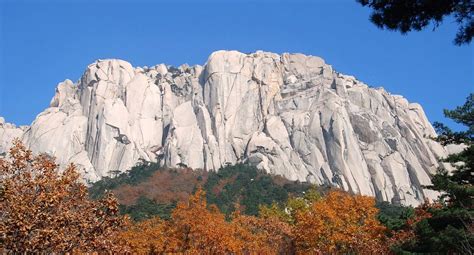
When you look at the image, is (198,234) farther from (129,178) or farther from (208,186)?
(129,178)

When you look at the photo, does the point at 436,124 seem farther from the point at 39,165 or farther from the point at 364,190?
the point at 364,190

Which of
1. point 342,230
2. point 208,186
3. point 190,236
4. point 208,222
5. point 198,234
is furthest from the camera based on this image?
point 208,186

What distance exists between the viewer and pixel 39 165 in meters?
14.0

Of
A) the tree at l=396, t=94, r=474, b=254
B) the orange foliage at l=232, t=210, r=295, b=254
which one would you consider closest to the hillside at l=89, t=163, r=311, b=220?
the orange foliage at l=232, t=210, r=295, b=254

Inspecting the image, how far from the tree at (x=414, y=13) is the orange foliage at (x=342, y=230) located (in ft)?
68.9

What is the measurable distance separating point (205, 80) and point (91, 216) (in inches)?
4719

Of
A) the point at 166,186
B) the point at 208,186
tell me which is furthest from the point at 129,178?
the point at 208,186

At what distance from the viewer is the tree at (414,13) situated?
10.5 metres

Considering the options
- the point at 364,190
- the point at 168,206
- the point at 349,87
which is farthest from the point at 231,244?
the point at 349,87

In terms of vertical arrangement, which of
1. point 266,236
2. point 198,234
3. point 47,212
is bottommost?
point 47,212

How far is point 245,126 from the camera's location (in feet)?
403

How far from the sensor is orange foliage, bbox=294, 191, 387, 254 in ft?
105

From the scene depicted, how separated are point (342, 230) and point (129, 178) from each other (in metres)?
82.3

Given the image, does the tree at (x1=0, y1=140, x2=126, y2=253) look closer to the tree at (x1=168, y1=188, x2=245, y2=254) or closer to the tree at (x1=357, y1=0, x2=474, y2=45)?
the tree at (x1=357, y1=0, x2=474, y2=45)
